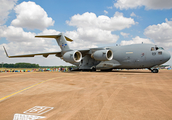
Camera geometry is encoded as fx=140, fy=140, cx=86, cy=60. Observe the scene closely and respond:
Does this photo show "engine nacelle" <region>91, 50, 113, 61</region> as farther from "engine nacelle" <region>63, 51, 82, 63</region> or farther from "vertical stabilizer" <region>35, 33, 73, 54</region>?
"vertical stabilizer" <region>35, 33, 73, 54</region>

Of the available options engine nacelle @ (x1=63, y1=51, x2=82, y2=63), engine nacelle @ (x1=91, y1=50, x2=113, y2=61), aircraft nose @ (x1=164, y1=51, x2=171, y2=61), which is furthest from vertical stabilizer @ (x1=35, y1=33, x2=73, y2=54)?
aircraft nose @ (x1=164, y1=51, x2=171, y2=61)

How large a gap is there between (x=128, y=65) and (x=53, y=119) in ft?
61.2

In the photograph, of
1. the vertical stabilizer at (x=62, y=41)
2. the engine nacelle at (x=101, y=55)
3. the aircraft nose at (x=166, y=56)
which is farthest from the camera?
the vertical stabilizer at (x=62, y=41)

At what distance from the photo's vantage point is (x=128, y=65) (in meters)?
20.4

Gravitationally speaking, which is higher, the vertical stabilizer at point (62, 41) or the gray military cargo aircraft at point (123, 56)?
the vertical stabilizer at point (62, 41)

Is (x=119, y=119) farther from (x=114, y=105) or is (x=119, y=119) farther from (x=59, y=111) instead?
(x=59, y=111)

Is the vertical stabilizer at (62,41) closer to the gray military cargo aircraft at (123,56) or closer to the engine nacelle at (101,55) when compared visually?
the gray military cargo aircraft at (123,56)

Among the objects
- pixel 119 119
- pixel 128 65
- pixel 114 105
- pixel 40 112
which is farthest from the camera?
pixel 128 65

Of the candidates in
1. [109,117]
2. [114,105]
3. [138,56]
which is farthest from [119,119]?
[138,56]

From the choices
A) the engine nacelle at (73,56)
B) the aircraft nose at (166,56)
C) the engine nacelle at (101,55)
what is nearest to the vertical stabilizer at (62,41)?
the engine nacelle at (73,56)

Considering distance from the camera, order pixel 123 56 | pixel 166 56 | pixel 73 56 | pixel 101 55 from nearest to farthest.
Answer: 1. pixel 166 56
2. pixel 73 56
3. pixel 101 55
4. pixel 123 56

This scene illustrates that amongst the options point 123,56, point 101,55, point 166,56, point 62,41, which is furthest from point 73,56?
point 166,56

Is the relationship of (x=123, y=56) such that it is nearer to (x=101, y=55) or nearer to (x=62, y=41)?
(x=101, y=55)

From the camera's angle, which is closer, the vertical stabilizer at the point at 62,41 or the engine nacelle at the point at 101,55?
the engine nacelle at the point at 101,55
